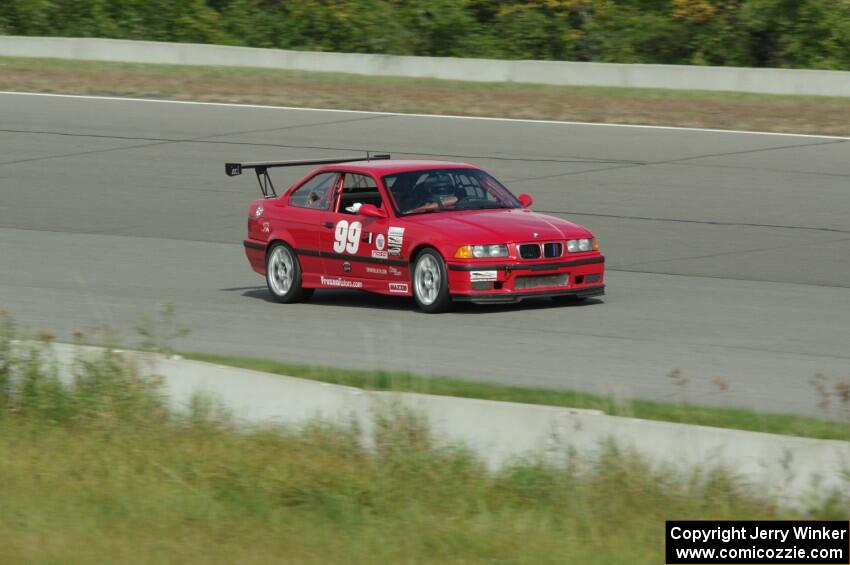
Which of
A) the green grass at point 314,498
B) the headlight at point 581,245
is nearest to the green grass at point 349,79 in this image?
the headlight at point 581,245

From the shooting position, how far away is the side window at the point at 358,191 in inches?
578

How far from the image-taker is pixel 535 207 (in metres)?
20.7

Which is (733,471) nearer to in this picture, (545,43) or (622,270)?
(622,270)

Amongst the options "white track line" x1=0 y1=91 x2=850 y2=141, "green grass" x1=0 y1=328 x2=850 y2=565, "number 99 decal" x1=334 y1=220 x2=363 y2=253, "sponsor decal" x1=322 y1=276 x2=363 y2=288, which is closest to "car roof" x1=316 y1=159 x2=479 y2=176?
"number 99 decal" x1=334 y1=220 x2=363 y2=253

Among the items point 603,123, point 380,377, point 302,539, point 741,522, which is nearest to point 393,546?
point 302,539

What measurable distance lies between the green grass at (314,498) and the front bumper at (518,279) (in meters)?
4.63

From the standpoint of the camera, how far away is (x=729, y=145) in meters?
25.2

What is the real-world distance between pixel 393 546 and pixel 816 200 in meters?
15.0

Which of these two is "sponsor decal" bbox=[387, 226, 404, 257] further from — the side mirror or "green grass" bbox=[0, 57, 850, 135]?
"green grass" bbox=[0, 57, 850, 135]

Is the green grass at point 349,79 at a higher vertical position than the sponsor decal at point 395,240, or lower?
higher

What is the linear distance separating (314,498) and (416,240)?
6392mm

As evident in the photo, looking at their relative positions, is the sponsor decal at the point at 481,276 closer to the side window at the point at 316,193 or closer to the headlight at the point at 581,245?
the headlight at the point at 581,245

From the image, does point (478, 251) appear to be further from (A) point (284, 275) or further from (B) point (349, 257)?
(A) point (284, 275)

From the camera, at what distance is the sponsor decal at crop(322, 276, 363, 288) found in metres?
14.3
